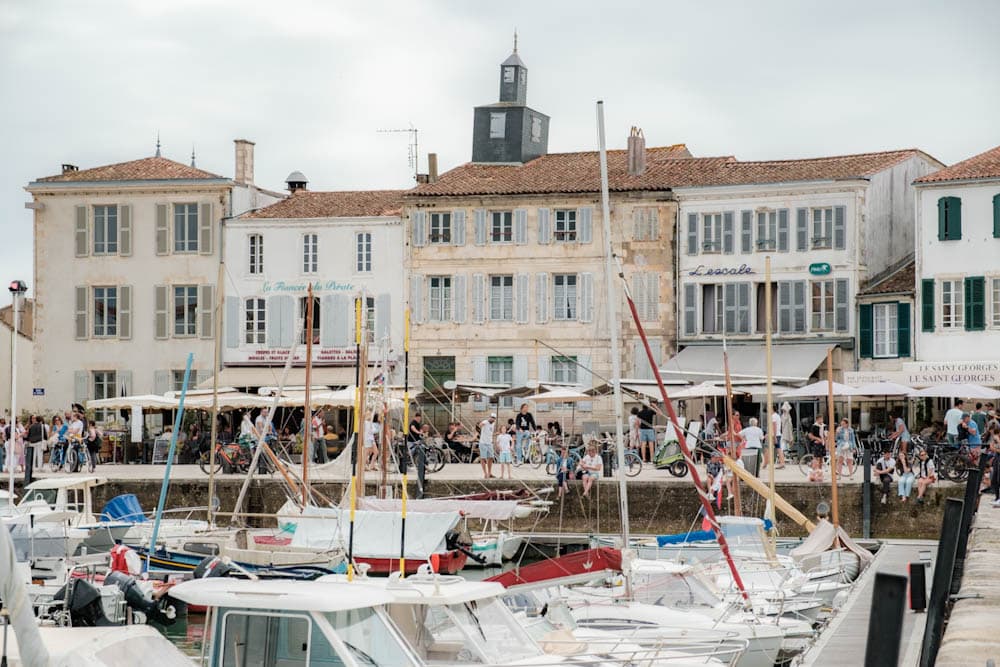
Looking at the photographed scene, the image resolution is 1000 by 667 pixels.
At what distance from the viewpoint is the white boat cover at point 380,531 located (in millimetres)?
27453

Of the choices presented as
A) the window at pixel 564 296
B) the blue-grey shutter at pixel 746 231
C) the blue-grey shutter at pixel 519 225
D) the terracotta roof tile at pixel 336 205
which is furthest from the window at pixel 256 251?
the blue-grey shutter at pixel 746 231

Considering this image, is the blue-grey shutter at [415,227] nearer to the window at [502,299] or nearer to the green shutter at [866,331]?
the window at [502,299]

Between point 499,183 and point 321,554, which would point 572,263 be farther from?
point 321,554

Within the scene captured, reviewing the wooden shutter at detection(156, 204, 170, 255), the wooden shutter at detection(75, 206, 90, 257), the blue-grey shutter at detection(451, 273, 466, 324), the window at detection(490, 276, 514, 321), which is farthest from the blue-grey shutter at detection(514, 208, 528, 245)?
the wooden shutter at detection(75, 206, 90, 257)

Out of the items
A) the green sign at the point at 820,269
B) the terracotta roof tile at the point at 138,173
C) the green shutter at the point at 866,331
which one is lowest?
the green shutter at the point at 866,331

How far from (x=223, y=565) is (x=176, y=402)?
19204 millimetres

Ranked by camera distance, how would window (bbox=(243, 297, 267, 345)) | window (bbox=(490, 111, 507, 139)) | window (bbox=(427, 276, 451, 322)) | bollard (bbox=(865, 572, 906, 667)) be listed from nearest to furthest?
bollard (bbox=(865, 572, 906, 667))
window (bbox=(427, 276, 451, 322))
window (bbox=(243, 297, 267, 345))
window (bbox=(490, 111, 507, 139))

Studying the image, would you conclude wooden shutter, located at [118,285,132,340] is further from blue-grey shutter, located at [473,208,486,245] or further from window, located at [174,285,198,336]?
blue-grey shutter, located at [473,208,486,245]

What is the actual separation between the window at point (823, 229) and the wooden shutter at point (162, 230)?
19990 millimetres

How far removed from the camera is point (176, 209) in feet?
169

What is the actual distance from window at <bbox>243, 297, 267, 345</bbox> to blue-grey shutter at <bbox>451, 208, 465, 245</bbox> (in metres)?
6.48

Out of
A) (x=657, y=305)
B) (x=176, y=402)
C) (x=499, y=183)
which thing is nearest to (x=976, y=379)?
(x=657, y=305)

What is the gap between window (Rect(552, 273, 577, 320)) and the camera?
1925 inches

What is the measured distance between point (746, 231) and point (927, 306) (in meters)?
6.00
